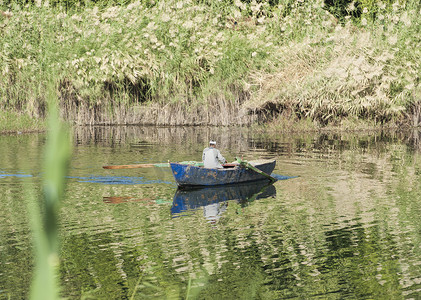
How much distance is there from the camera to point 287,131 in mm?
34125

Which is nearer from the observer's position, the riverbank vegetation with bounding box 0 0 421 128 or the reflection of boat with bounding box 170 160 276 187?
the reflection of boat with bounding box 170 160 276 187

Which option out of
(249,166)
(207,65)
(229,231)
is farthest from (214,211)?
(207,65)

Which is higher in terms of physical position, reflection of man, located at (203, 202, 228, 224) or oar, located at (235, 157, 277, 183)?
oar, located at (235, 157, 277, 183)

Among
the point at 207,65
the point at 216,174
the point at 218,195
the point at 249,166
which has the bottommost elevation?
the point at 218,195

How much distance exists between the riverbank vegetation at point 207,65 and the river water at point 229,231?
345 inches

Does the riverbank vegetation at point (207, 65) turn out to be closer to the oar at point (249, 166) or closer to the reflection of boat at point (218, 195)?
the oar at point (249, 166)

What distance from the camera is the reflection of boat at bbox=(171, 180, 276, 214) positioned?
1502 cm

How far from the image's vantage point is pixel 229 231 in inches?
472

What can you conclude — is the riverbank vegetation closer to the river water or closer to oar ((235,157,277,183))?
the river water

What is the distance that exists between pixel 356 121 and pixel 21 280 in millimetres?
27446

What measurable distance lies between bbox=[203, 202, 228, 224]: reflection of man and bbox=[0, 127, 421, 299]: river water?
0.04 m

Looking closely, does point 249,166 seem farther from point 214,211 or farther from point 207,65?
point 207,65

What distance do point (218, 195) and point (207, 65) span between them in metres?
18.7

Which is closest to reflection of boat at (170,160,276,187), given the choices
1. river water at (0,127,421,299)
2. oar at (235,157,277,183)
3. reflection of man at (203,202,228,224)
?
oar at (235,157,277,183)
